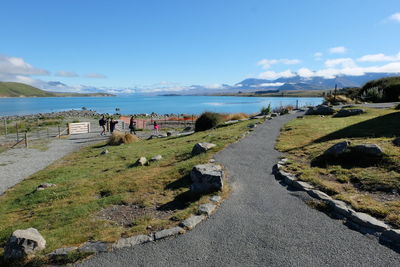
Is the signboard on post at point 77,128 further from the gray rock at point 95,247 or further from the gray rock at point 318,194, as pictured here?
the gray rock at point 318,194

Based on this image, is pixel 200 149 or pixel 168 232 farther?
pixel 200 149

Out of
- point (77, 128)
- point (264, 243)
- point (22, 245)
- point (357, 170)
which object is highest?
point (357, 170)

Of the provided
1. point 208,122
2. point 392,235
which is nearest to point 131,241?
point 392,235

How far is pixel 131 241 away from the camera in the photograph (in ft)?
19.0

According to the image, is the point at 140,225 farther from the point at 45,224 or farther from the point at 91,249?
the point at 45,224

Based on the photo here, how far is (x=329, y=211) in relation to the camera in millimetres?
6758

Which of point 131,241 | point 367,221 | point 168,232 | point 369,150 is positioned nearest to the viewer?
point 131,241

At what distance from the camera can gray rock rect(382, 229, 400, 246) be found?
5.25 metres

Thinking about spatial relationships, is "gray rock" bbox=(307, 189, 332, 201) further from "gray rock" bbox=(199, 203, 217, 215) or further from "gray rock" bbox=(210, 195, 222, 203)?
"gray rock" bbox=(199, 203, 217, 215)

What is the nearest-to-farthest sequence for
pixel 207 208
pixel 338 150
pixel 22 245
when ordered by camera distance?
pixel 22 245 → pixel 207 208 → pixel 338 150

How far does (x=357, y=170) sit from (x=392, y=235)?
3926 millimetres

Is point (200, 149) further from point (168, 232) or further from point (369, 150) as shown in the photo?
point (168, 232)

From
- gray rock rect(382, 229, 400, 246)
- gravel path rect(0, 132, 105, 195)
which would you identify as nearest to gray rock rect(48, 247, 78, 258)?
gray rock rect(382, 229, 400, 246)

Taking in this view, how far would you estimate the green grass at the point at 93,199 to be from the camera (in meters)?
6.54
